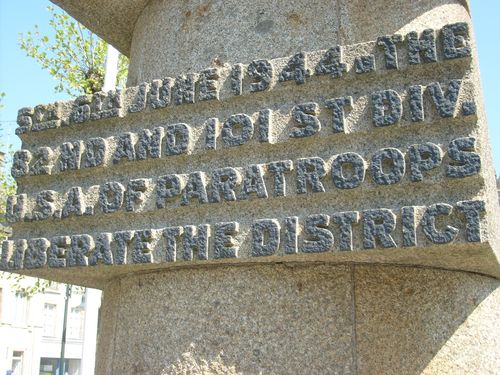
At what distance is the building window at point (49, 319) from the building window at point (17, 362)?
381 cm

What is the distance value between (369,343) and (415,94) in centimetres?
127

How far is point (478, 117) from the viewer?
3111 mm

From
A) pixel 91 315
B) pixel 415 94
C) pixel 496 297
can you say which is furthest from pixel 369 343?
pixel 91 315

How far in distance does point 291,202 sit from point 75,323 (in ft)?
139

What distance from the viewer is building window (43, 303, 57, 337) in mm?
37938

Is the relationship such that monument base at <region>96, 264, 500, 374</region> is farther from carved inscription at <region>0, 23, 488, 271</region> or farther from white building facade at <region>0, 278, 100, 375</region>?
white building facade at <region>0, 278, 100, 375</region>

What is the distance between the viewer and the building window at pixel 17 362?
33.7 metres

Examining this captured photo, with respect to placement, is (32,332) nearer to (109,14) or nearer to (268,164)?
(109,14)

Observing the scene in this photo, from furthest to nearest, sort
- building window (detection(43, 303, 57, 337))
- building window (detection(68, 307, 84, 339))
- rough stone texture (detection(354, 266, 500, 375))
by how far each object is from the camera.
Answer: building window (detection(68, 307, 84, 339)) < building window (detection(43, 303, 57, 337)) < rough stone texture (detection(354, 266, 500, 375))

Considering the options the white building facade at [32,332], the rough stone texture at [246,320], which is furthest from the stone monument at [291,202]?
the white building facade at [32,332]

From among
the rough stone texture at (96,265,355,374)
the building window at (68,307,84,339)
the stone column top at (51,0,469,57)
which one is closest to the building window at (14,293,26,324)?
the building window at (68,307,84,339)

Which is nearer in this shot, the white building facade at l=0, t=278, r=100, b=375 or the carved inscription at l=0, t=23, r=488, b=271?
the carved inscription at l=0, t=23, r=488, b=271

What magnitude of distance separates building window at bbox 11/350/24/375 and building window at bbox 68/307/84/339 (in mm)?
→ 8086

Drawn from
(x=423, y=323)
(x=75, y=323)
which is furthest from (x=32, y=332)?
(x=423, y=323)
